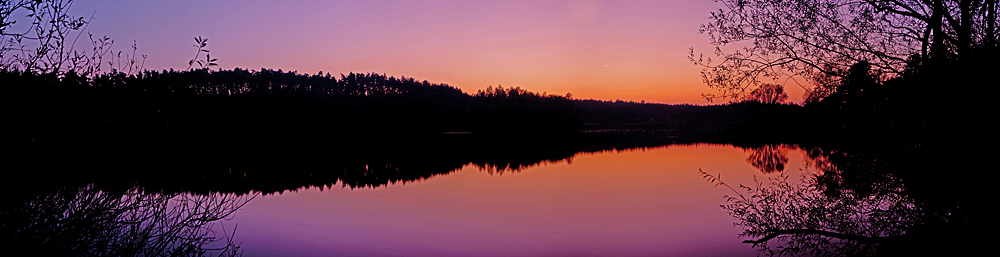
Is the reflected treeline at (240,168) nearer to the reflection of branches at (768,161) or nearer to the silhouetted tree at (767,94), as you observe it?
the silhouetted tree at (767,94)

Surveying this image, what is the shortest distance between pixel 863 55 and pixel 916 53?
2.31 feet

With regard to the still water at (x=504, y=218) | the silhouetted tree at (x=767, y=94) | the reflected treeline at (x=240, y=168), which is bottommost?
the still water at (x=504, y=218)

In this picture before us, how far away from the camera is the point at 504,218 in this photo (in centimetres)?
1650

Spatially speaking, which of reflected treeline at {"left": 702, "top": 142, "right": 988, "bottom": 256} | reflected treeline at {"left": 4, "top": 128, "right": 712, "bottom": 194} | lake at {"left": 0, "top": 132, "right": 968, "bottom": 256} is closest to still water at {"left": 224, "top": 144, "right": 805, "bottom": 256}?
lake at {"left": 0, "top": 132, "right": 968, "bottom": 256}

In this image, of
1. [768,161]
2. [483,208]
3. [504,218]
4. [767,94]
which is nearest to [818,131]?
[767,94]

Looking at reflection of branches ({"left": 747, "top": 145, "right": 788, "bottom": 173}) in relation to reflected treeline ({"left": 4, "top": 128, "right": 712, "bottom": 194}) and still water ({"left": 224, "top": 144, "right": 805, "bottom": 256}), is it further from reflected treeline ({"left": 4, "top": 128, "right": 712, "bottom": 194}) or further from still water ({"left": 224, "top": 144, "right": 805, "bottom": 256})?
reflected treeline ({"left": 4, "top": 128, "right": 712, "bottom": 194})

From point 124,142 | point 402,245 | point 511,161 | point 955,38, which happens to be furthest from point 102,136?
point 511,161

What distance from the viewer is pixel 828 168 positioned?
7797mm

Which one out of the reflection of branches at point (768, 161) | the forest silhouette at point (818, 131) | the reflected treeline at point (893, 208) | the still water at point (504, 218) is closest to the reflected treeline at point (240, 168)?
the forest silhouette at point (818, 131)

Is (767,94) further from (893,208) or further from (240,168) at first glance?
(240,168)

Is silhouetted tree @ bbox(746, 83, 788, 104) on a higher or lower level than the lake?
higher

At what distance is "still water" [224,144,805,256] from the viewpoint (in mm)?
12578

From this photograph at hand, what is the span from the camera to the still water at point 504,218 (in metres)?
12.6

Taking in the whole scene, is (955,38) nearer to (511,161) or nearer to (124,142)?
(124,142)
